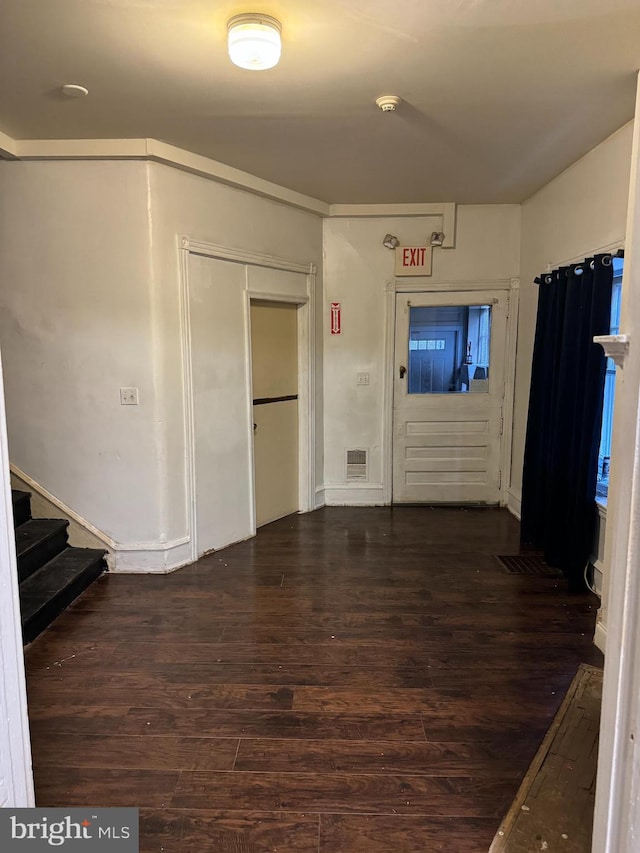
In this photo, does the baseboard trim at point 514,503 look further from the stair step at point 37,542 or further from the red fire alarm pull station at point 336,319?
the stair step at point 37,542

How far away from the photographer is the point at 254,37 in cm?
193

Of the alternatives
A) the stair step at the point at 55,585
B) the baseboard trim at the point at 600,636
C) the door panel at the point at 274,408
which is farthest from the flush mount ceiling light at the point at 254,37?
the baseboard trim at the point at 600,636

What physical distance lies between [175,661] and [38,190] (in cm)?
290

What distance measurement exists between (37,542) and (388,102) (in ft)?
10.3

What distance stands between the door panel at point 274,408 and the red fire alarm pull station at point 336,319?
0.41m

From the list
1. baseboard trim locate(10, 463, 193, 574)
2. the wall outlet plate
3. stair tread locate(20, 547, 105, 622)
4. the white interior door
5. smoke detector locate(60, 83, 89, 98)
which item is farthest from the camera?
the white interior door

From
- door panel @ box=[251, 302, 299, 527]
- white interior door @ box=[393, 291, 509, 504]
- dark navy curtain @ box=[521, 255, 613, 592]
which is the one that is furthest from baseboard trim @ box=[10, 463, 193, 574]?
dark navy curtain @ box=[521, 255, 613, 592]

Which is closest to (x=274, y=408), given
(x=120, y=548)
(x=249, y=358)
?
(x=249, y=358)

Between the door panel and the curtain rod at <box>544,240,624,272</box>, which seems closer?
the curtain rod at <box>544,240,624,272</box>

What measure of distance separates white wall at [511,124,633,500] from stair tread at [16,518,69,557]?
3.69 meters

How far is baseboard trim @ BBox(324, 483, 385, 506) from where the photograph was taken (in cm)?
502

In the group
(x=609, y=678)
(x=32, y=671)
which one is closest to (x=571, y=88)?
(x=609, y=678)

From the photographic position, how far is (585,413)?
3.05 metres

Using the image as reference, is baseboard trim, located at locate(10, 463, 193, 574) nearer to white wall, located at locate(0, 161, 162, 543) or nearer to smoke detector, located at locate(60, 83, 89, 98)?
white wall, located at locate(0, 161, 162, 543)
